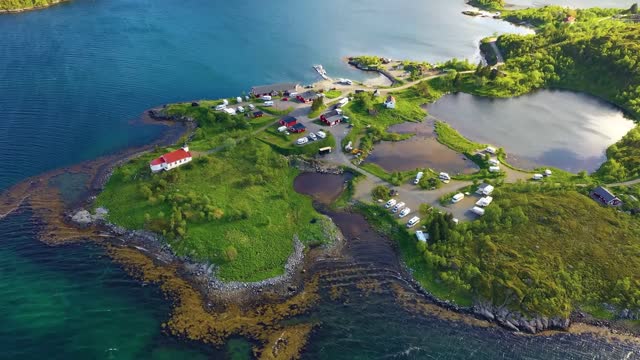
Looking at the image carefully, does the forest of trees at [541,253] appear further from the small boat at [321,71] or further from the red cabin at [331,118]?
the small boat at [321,71]

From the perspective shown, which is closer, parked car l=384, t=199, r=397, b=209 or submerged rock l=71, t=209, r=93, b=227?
submerged rock l=71, t=209, r=93, b=227

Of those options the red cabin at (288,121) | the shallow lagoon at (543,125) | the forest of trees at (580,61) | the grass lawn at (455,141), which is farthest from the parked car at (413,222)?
the forest of trees at (580,61)

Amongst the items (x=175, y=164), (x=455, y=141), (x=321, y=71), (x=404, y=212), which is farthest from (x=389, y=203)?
(x=321, y=71)

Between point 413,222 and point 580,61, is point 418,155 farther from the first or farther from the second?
point 580,61

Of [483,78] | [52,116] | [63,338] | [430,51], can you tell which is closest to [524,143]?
[483,78]

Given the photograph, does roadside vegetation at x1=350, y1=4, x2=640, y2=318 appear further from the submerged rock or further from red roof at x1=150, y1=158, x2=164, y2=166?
the submerged rock

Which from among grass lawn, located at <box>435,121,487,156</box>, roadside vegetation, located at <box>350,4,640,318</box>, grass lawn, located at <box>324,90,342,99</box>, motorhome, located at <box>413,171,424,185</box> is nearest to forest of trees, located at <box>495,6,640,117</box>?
roadside vegetation, located at <box>350,4,640,318</box>
